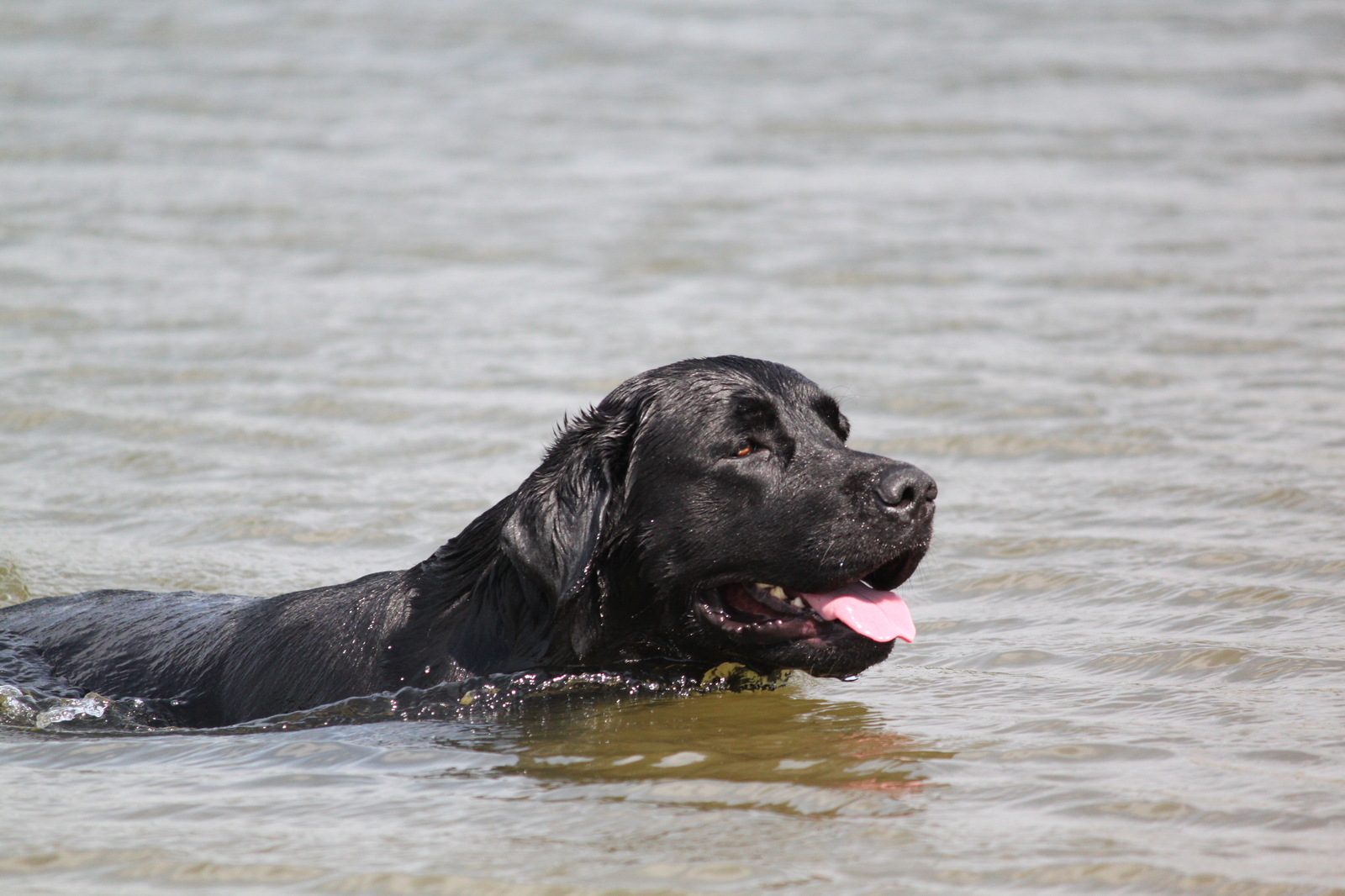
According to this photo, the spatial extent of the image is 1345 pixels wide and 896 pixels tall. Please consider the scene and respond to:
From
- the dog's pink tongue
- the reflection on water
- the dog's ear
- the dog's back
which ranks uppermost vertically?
the dog's ear

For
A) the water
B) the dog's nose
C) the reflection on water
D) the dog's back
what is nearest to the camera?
the water

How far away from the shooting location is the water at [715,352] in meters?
4.54

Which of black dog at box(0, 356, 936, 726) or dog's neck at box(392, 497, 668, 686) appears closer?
black dog at box(0, 356, 936, 726)

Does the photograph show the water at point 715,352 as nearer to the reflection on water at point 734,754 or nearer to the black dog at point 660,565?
the reflection on water at point 734,754

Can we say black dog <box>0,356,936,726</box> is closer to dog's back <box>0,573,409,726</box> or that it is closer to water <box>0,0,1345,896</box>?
dog's back <box>0,573,409,726</box>

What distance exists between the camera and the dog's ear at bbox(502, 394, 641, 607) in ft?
17.4

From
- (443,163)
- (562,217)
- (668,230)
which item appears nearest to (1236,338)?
(668,230)

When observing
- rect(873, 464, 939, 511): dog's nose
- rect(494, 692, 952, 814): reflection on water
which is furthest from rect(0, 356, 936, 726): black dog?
rect(494, 692, 952, 814): reflection on water

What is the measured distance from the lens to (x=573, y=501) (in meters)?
5.38

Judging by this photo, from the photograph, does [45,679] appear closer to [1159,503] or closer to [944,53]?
[1159,503]

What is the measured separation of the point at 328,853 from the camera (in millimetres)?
4340

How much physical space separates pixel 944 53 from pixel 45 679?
59.5 ft

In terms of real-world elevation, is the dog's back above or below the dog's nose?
below

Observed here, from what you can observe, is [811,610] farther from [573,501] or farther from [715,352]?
[715,352]
